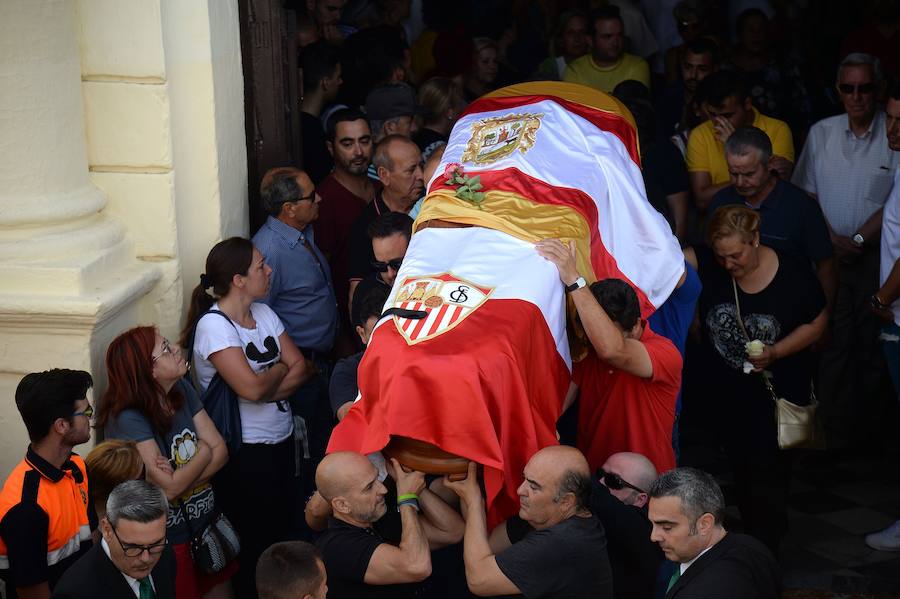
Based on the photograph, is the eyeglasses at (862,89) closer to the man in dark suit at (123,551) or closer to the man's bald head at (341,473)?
the man's bald head at (341,473)

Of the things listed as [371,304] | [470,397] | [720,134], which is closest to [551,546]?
[470,397]

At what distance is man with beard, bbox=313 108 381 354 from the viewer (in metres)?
5.82

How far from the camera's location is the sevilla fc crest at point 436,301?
407 centimetres

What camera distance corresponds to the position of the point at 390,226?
502 cm

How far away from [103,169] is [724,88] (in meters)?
3.02

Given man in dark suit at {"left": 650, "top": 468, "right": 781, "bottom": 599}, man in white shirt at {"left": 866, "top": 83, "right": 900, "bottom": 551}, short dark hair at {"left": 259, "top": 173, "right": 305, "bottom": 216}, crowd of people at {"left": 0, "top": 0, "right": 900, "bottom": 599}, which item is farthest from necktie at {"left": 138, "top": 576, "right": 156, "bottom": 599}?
man in white shirt at {"left": 866, "top": 83, "right": 900, "bottom": 551}

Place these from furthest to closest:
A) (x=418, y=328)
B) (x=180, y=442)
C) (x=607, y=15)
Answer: (x=607, y=15) < (x=180, y=442) < (x=418, y=328)

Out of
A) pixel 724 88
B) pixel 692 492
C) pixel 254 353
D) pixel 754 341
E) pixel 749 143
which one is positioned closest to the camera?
pixel 692 492

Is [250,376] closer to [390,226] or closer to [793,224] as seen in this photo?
[390,226]

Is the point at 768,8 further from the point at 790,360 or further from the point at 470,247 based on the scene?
the point at 470,247

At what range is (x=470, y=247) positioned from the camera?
4.48 meters

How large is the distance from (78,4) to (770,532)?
11.4 feet

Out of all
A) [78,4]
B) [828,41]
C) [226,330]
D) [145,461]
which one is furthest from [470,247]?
[828,41]

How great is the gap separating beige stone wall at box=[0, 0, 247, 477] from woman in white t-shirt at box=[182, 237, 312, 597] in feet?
0.99
